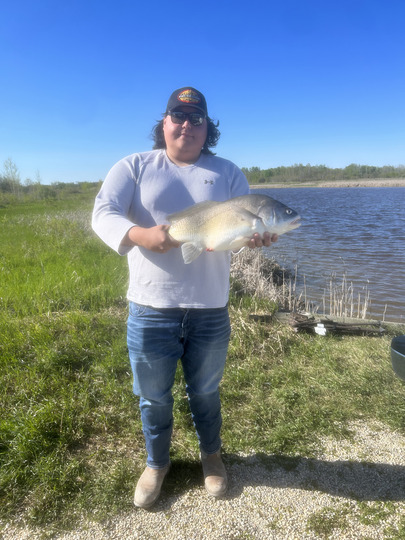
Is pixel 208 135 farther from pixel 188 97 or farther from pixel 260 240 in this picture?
pixel 260 240

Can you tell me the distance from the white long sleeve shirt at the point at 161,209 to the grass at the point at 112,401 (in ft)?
5.10

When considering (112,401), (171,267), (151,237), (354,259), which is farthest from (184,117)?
(354,259)

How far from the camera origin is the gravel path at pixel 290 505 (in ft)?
8.20

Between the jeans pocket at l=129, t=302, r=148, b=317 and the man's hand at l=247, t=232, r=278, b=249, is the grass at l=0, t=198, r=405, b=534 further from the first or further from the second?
A: the man's hand at l=247, t=232, r=278, b=249

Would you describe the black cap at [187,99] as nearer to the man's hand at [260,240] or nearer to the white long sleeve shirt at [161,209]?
the white long sleeve shirt at [161,209]

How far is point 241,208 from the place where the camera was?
246 centimetres

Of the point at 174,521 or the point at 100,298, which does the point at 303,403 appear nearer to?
the point at 174,521

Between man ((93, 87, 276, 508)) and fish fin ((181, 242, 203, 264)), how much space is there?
9 centimetres

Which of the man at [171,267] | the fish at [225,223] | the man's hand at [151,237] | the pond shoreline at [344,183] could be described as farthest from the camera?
the pond shoreline at [344,183]

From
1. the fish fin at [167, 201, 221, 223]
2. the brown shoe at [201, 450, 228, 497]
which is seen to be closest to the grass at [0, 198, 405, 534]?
the brown shoe at [201, 450, 228, 497]

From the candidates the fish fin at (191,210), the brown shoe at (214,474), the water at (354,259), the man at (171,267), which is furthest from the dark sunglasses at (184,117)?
the water at (354,259)

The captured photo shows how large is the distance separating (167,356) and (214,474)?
1100 mm

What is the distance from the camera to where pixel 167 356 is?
99.4 inches

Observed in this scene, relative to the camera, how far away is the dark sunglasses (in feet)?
8.09
